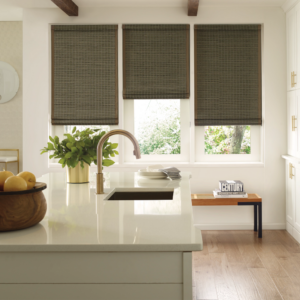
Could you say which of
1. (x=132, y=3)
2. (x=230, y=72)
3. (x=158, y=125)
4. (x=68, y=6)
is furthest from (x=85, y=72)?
(x=230, y=72)

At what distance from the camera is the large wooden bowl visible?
1026mm

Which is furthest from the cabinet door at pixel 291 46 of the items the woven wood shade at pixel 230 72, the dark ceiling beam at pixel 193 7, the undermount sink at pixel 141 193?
the undermount sink at pixel 141 193

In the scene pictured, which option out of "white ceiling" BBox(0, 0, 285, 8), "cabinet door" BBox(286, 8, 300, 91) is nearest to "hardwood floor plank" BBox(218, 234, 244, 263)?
"cabinet door" BBox(286, 8, 300, 91)

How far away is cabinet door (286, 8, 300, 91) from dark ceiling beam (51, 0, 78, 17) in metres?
2.48

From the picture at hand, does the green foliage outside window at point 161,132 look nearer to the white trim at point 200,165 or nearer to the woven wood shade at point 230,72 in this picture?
the white trim at point 200,165

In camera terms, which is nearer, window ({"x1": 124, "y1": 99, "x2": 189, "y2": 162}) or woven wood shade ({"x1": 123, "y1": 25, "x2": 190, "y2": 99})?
woven wood shade ({"x1": 123, "y1": 25, "x2": 190, "y2": 99})

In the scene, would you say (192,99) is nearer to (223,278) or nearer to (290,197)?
(290,197)

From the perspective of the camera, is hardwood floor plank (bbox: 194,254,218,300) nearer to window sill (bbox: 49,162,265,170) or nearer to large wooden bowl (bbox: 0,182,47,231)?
window sill (bbox: 49,162,265,170)

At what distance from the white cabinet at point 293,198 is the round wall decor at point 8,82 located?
3646 mm

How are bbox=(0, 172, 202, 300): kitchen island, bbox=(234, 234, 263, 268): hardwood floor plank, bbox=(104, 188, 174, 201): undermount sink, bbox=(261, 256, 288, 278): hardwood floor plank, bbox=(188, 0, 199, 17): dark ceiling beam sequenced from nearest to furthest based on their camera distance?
bbox=(0, 172, 202, 300): kitchen island, bbox=(104, 188, 174, 201): undermount sink, bbox=(261, 256, 288, 278): hardwood floor plank, bbox=(234, 234, 263, 268): hardwood floor plank, bbox=(188, 0, 199, 17): dark ceiling beam

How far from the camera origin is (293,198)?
3832 millimetres

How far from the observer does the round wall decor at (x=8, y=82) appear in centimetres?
456

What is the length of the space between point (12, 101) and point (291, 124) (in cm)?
359

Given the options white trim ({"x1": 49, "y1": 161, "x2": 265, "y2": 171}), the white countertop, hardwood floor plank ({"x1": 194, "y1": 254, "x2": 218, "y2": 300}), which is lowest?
hardwood floor plank ({"x1": 194, "y1": 254, "x2": 218, "y2": 300})
